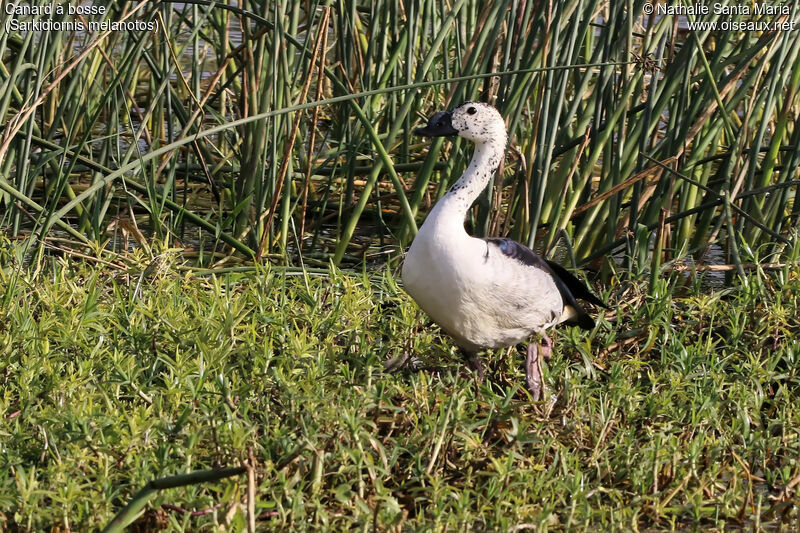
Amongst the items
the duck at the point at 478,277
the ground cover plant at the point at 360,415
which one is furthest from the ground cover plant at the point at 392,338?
the duck at the point at 478,277

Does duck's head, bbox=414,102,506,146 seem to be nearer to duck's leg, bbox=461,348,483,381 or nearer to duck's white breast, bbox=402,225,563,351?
duck's white breast, bbox=402,225,563,351

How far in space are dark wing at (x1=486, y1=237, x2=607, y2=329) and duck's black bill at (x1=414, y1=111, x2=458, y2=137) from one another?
34cm

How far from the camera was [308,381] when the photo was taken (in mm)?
2686

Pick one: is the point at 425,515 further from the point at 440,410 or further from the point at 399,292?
the point at 399,292

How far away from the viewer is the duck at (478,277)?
284 cm

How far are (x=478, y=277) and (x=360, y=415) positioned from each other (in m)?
0.57

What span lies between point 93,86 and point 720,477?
2849 mm

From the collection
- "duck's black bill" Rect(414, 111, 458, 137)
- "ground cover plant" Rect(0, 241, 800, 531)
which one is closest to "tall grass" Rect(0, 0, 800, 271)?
"duck's black bill" Rect(414, 111, 458, 137)

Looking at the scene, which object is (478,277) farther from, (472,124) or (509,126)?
(509,126)

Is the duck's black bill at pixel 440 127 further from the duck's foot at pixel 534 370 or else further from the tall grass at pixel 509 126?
the duck's foot at pixel 534 370

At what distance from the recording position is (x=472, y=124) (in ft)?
10.1

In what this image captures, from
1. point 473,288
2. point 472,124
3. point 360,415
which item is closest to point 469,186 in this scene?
point 472,124

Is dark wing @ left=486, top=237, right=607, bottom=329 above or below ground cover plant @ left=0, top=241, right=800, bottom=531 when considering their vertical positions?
above

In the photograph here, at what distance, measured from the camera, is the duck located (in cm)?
284
